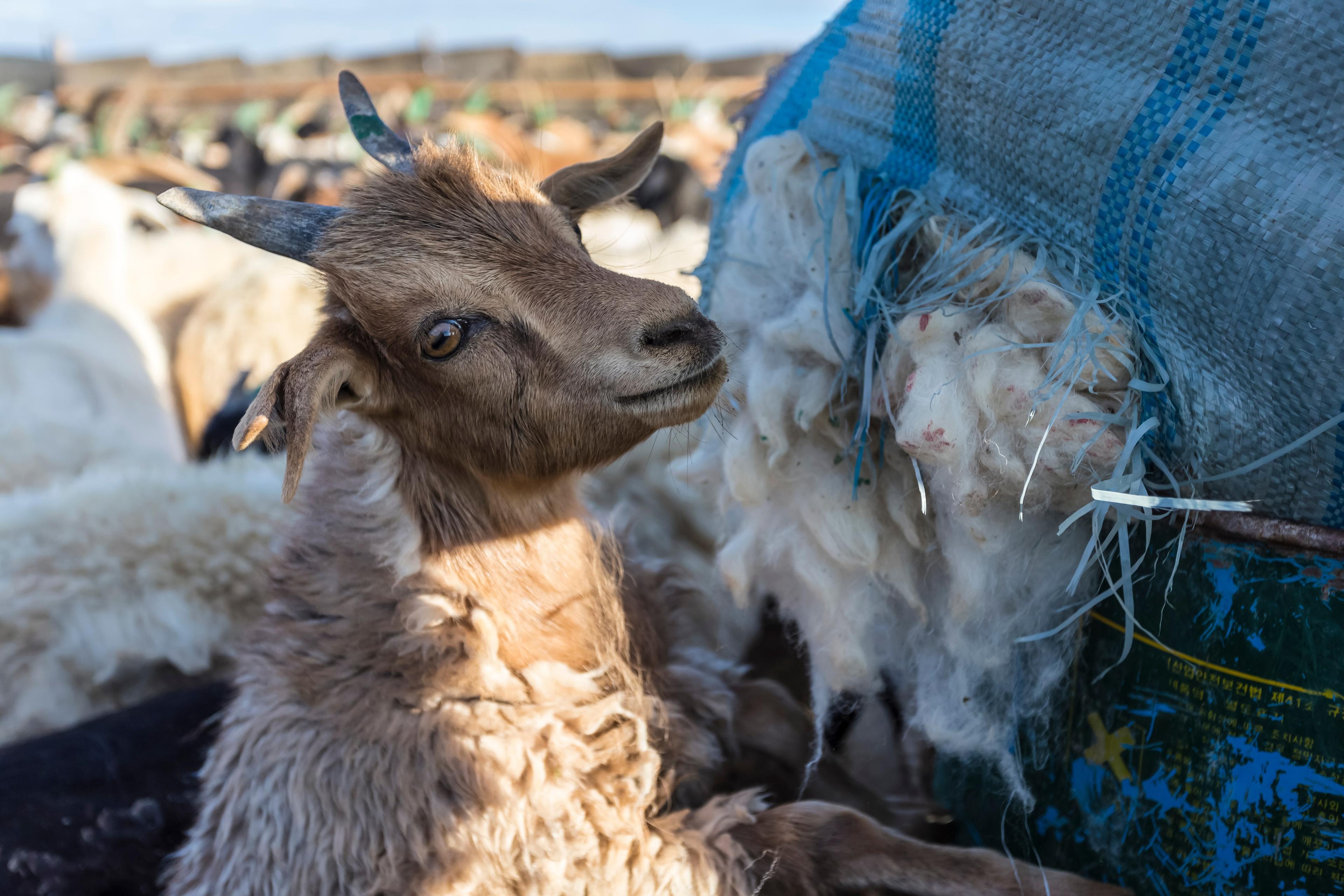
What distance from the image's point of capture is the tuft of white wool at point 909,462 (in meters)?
1.46

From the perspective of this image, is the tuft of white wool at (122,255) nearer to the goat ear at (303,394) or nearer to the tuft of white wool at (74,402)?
the tuft of white wool at (74,402)

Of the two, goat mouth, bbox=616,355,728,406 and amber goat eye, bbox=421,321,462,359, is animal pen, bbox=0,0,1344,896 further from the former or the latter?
amber goat eye, bbox=421,321,462,359

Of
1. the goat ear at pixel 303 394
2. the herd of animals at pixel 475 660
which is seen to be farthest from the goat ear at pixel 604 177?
the goat ear at pixel 303 394

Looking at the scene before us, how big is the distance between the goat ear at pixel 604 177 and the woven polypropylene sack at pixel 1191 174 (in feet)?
2.27

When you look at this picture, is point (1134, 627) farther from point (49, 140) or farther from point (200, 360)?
point (49, 140)

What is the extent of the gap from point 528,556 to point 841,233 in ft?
2.75

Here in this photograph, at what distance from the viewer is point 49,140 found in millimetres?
11031

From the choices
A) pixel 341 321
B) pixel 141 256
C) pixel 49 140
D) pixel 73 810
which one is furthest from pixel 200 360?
pixel 49 140

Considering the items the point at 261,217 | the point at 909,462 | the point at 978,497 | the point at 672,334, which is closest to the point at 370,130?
the point at 261,217

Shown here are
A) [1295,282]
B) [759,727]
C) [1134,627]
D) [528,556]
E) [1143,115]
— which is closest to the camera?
[1295,282]

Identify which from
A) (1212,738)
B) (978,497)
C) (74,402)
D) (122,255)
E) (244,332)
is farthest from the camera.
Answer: (122,255)

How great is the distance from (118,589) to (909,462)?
214 cm

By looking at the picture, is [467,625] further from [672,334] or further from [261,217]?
[261,217]

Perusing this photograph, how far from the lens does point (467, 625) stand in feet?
5.96
